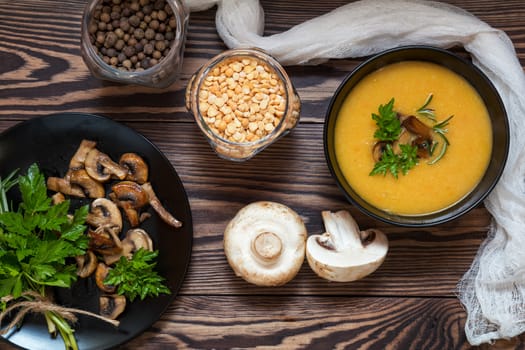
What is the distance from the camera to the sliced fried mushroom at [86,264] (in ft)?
5.98

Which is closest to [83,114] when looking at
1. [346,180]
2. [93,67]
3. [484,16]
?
[93,67]

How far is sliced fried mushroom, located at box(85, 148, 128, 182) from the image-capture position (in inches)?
71.4

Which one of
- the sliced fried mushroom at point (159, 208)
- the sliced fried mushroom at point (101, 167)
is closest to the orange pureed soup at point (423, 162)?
the sliced fried mushroom at point (159, 208)

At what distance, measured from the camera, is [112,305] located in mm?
1818

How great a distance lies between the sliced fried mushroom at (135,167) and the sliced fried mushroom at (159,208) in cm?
3

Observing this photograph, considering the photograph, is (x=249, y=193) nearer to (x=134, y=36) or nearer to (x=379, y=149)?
(x=379, y=149)

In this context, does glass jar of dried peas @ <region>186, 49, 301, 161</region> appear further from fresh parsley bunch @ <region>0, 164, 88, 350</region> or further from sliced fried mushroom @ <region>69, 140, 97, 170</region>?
fresh parsley bunch @ <region>0, 164, 88, 350</region>

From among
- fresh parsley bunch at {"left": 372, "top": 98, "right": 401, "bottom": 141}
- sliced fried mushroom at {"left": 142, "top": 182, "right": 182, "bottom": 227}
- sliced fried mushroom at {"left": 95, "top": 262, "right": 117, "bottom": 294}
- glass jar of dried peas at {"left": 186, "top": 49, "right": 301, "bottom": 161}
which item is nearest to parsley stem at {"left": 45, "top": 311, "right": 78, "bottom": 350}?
sliced fried mushroom at {"left": 95, "top": 262, "right": 117, "bottom": 294}

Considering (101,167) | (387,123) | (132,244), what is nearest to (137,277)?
(132,244)

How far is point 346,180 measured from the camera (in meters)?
1.72

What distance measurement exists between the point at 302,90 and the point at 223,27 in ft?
0.91

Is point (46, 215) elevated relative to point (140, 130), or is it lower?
lower

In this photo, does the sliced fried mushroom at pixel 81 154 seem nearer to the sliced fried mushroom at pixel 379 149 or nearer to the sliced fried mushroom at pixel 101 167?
the sliced fried mushroom at pixel 101 167

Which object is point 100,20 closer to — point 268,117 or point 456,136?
point 268,117
